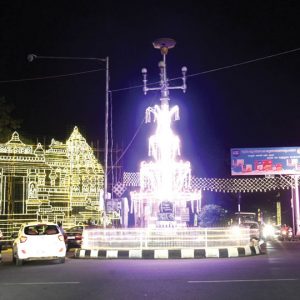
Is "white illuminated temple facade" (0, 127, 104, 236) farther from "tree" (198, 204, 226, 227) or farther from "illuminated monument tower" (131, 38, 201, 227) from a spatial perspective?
"tree" (198, 204, 226, 227)

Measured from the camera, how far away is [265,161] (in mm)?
39250

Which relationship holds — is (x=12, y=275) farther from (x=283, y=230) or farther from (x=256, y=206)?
(x=256, y=206)

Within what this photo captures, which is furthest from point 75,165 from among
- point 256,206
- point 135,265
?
point 256,206

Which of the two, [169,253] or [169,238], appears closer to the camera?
[169,253]

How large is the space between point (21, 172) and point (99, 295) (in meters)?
19.8

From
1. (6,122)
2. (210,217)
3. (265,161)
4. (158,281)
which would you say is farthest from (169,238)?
(265,161)

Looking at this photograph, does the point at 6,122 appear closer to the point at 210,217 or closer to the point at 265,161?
the point at 210,217

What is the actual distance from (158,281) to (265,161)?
29.5 metres

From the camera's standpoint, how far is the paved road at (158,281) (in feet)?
30.3

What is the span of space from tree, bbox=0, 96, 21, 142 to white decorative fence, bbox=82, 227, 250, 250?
1211 cm

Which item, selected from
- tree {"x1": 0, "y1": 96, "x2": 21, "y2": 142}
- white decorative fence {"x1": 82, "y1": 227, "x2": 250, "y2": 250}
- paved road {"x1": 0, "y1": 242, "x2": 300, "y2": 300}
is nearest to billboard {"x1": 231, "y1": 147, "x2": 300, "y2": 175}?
tree {"x1": 0, "y1": 96, "x2": 21, "y2": 142}

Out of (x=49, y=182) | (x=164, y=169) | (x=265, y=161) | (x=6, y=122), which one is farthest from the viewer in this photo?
(x=265, y=161)

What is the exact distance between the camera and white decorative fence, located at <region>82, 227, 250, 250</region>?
17922 mm

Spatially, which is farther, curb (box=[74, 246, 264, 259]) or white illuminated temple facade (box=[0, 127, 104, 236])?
white illuminated temple facade (box=[0, 127, 104, 236])
